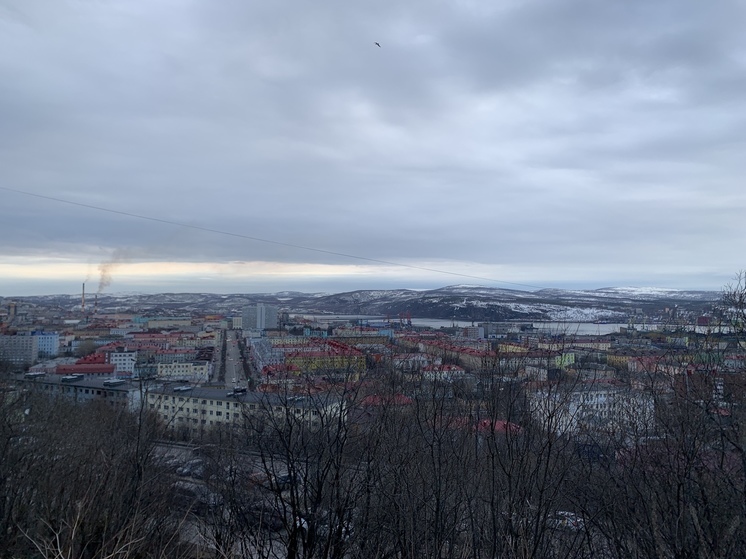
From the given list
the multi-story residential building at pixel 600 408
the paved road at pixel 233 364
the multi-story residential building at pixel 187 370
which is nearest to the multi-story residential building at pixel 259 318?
the paved road at pixel 233 364

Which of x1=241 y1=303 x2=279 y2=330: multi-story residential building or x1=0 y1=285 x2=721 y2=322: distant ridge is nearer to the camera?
x1=241 y1=303 x2=279 y2=330: multi-story residential building

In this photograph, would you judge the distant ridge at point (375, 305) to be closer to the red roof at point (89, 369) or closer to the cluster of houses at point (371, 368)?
the cluster of houses at point (371, 368)

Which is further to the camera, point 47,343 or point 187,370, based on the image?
point 47,343

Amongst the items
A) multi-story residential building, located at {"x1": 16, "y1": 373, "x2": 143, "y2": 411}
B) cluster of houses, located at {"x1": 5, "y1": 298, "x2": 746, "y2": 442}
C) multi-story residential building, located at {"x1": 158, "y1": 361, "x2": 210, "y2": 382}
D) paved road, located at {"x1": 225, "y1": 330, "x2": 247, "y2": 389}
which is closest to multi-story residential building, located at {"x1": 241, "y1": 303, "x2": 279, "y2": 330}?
cluster of houses, located at {"x1": 5, "y1": 298, "x2": 746, "y2": 442}

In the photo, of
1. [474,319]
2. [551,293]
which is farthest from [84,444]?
[551,293]

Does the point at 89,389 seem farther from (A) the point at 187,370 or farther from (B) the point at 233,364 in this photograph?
(B) the point at 233,364

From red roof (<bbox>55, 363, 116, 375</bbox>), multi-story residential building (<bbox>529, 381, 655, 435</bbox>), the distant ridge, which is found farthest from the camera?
the distant ridge

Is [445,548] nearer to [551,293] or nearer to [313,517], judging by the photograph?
[313,517]

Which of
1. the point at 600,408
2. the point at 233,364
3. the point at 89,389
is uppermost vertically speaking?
the point at 600,408

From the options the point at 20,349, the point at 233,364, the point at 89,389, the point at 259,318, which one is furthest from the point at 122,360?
the point at 259,318

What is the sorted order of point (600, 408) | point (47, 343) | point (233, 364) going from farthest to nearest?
1. point (47, 343)
2. point (233, 364)
3. point (600, 408)

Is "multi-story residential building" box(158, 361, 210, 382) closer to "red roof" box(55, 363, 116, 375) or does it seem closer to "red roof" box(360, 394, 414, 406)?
"red roof" box(55, 363, 116, 375)
